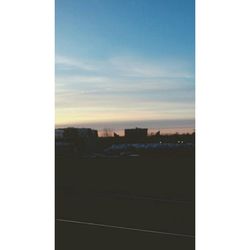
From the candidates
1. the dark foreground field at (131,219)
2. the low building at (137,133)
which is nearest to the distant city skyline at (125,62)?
the low building at (137,133)

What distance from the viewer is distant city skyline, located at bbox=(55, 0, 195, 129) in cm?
342

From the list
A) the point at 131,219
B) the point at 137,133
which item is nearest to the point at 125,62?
the point at 137,133

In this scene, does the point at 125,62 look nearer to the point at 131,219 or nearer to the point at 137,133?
the point at 137,133

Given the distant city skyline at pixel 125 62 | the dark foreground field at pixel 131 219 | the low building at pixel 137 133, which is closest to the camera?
the dark foreground field at pixel 131 219

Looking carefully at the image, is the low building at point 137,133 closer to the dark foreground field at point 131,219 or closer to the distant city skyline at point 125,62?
the distant city skyline at point 125,62

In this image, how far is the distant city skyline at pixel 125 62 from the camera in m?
3.42

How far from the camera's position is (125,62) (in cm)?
460

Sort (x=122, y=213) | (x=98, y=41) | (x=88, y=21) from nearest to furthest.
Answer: (x=88, y=21) → (x=98, y=41) → (x=122, y=213)
